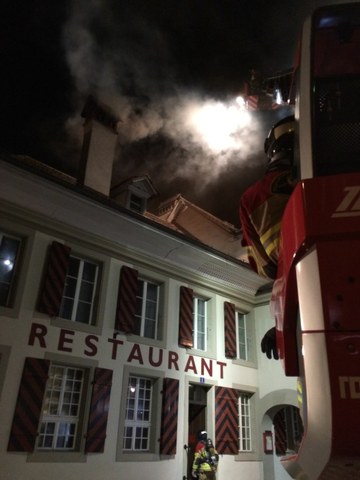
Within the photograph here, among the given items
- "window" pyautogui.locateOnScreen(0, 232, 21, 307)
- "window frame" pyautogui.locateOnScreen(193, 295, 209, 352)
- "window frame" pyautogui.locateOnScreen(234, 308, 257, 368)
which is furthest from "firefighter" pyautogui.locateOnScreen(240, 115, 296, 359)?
"window frame" pyautogui.locateOnScreen(234, 308, 257, 368)

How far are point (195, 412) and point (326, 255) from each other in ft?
33.3

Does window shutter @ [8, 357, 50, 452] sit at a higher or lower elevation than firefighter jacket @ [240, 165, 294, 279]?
lower

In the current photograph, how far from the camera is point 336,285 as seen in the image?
1.77 meters

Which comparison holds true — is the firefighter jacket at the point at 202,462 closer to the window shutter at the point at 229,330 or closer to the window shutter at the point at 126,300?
the window shutter at the point at 229,330

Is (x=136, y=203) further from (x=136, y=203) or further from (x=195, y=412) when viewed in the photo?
(x=195, y=412)

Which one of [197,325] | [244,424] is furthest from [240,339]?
[244,424]

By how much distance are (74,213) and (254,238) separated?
23.2 ft

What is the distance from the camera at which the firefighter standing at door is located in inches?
360

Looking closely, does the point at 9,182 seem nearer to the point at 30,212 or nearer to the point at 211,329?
the point at 30,212

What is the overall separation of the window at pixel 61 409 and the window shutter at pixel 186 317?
288cm

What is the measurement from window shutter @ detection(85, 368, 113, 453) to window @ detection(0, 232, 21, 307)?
243cm

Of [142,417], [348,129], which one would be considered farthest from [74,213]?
[348,129]

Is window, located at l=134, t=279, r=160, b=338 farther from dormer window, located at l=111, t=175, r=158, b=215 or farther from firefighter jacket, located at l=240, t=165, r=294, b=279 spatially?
firefighter jacket, located at l=240, t=165, r=294, b=279

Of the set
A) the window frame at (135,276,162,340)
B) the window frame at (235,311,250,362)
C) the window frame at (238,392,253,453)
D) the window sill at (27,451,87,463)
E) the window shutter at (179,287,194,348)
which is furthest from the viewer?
the window frame at (235,311,250,362)
